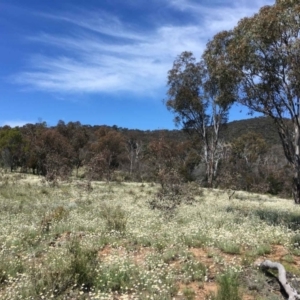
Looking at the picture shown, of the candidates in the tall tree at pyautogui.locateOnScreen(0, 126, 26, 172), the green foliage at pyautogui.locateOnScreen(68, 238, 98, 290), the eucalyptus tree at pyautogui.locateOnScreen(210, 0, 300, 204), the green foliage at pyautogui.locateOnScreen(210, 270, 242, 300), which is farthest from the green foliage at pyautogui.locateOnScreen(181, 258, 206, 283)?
the tall tree at pyautogui.locateOnScreen(0, 126, 26, 172)

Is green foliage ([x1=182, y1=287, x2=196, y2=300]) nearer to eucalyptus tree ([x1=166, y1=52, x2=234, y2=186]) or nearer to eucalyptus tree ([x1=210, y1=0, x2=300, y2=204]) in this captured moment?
eucalyptus tree ([x1=210, y1=0, x2=300, y2=204])

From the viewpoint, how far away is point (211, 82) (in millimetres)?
38500

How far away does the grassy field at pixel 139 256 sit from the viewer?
6203 mm

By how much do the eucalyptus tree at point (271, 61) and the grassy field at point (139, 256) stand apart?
540cm

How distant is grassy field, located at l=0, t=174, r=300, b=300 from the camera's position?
6203 mm

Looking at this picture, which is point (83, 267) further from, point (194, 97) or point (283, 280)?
point (194, 97)

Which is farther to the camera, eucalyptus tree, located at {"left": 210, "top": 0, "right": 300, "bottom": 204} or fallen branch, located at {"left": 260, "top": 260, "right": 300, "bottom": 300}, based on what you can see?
eucalyptus tree, located at {"left": 210, "top": 0, "right": 300, "bottom": 204}

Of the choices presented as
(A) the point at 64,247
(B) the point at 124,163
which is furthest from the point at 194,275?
(B) the point at 124,163

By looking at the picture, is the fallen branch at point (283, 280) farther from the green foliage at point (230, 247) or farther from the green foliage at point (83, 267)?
the green foliage at point (83, 267)

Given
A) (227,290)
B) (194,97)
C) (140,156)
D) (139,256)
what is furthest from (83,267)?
(140,156)

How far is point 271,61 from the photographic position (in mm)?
15344

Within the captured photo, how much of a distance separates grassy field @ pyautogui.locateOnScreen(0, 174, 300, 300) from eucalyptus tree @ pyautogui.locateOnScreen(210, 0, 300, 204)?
5.40 metres

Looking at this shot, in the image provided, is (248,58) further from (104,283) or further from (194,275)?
(104,283)

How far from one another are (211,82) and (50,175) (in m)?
19.2
